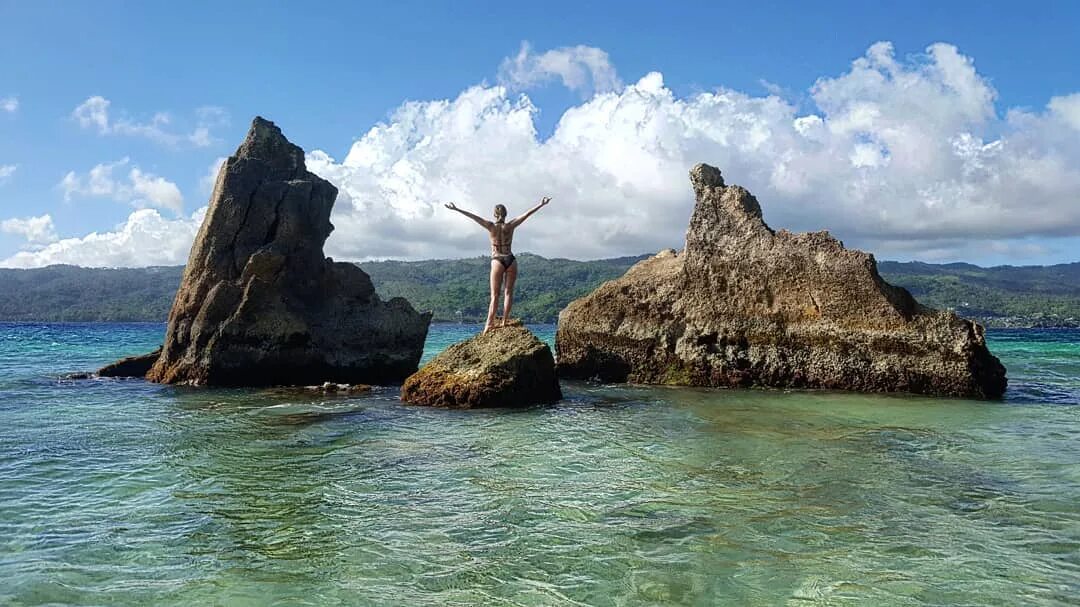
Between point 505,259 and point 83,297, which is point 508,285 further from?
point 83,297

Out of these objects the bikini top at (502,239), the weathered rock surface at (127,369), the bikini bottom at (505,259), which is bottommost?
the weathered rock surface at (127,369)

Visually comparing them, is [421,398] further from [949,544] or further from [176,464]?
[949,544]

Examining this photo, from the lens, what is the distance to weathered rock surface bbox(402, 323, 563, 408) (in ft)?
51.8

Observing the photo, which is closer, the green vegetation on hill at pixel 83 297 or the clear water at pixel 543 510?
the clear water at pixel 543 510

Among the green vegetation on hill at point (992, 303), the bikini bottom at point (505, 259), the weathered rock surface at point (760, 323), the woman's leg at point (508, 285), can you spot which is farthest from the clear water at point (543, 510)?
the green vegetation on hill at point (992, 303)

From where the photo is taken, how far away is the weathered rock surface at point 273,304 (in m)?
21.4

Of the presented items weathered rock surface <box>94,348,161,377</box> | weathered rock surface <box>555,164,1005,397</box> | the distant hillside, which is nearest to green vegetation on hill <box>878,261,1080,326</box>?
the distant hillside

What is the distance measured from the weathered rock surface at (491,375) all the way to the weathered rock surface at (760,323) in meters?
4.92

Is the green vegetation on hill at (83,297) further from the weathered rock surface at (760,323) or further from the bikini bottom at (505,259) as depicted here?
the bikini bottom at (505,259)

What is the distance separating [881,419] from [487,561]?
1030cm

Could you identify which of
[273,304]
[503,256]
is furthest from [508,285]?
[273,304]

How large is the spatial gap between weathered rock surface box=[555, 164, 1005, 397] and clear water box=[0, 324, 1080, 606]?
147 inches

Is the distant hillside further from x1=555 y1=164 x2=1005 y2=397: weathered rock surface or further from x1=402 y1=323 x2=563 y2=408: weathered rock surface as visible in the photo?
x1=402 y1=323 x2=563 y2=408: weathered rock surface

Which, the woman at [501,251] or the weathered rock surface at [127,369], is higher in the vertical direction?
the woman at [501,251]
